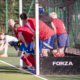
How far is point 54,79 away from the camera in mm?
7363

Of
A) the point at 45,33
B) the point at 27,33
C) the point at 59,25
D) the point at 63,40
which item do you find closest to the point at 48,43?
the point at 45,33

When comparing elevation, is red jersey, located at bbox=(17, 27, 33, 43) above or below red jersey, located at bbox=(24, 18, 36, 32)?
below

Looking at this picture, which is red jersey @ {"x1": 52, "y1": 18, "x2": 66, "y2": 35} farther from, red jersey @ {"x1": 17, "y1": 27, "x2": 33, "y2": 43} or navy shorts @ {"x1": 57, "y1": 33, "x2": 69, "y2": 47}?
red jersey @ {"x1": 17, "y1": 27, "x2": 33, "y2": 43}

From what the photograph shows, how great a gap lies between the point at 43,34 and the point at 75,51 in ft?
3.42

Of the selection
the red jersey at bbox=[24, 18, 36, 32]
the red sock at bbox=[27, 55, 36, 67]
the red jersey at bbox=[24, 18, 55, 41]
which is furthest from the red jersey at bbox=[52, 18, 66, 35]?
the red sock at bbox=[27, 55, 36, 67]

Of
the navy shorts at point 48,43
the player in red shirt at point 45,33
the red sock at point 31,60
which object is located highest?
the player in red shirt at point 45,33

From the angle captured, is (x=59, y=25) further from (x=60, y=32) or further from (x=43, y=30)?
(x=43, y=30)

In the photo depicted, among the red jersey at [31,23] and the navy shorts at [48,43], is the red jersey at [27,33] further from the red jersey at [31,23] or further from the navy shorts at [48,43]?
the navy shorts at [48,43]

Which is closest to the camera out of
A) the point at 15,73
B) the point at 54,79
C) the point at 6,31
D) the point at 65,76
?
the point at 54,79

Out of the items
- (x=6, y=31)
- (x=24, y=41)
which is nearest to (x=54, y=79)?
(x=24, y=41)

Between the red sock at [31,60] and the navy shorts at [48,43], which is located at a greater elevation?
the navy shorts at [48,43]

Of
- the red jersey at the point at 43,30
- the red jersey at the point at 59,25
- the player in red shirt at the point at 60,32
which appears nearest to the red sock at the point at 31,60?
the red jersey at the point at 43,30

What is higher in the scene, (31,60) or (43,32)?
(43,32)

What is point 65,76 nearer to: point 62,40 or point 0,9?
point 62,40
